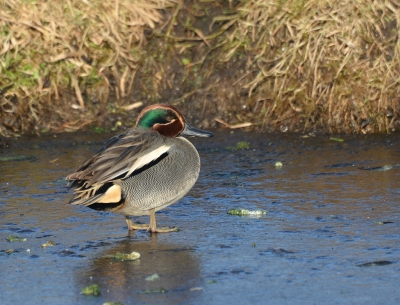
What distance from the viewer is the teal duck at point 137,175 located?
554 cm

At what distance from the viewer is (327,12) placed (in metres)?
8.70

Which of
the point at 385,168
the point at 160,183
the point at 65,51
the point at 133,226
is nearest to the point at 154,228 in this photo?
the point at 133,226

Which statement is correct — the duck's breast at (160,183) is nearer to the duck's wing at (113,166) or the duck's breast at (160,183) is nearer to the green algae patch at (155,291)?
the duck's wing at (113,166)

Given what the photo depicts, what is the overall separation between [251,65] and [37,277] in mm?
4707

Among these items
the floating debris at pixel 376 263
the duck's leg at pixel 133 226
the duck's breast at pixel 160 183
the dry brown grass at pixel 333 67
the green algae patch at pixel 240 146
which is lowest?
the duck's leg at pixel 133 226

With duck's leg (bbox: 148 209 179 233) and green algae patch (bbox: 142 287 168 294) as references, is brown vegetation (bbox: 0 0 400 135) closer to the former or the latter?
duck's leg (bbox: 148 209 179 233)

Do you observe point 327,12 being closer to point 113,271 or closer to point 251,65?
point 251,65

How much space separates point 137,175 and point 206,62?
12.0 feet

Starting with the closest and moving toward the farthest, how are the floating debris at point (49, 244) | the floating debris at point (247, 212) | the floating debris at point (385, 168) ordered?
the floating debris at point (49, 244) < the floating debris at point (247, 212) < the floating debris at point (385, 168)

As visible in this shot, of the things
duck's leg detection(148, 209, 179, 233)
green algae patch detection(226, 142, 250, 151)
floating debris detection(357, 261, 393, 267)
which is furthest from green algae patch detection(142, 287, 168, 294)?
green algae patch detection(226, 142, 250, 151)

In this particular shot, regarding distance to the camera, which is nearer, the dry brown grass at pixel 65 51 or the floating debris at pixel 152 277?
the floating debris at pixel 152 277

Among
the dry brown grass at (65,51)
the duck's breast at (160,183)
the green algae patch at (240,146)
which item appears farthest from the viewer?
the dry brown grass at (65,51)

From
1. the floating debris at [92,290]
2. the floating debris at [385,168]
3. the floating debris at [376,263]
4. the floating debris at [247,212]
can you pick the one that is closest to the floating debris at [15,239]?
the floating debris at [92,290]

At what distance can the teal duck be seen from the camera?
5.54 m
